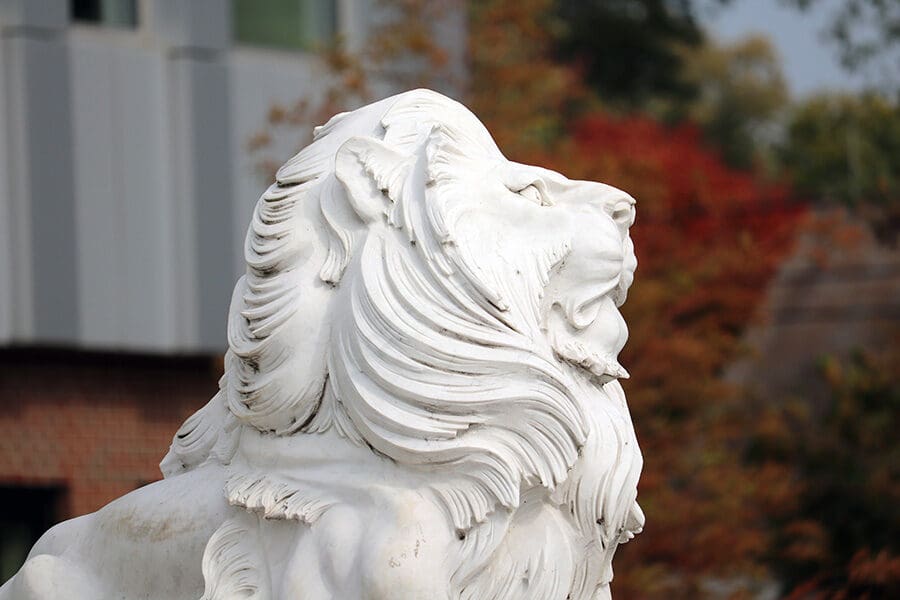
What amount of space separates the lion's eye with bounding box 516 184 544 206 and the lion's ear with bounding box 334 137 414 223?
0.60 feet

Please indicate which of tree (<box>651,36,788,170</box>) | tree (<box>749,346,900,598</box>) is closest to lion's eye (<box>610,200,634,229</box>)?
tree (<box>749,346,900,598</box>)

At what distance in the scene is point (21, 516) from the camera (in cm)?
1023

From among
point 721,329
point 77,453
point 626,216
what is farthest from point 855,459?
point 626,216

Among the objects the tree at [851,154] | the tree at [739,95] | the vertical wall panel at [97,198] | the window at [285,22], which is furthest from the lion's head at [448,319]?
the tree at [739,95]

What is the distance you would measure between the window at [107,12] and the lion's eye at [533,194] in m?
7.94

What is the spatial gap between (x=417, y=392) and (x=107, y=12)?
8.32 metres

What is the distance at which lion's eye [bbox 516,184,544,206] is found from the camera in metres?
2.62

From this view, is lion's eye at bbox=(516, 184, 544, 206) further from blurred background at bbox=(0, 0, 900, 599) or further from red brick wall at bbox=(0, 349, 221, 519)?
red brick wall at bbox=(0, 349, 221, 519)

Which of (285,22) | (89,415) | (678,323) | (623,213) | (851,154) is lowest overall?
(89,415)

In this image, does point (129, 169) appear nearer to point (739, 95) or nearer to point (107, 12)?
point (107, 12)

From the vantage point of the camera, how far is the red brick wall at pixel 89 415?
32.3ft

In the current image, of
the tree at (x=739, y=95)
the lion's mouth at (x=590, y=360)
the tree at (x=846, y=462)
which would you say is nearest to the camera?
the lion's mouth at (x=590, y=360)

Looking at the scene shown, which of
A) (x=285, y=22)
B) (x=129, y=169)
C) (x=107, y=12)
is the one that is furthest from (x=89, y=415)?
(x=285, y=22)

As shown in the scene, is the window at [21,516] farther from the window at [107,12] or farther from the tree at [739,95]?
the tree at [739,95]
